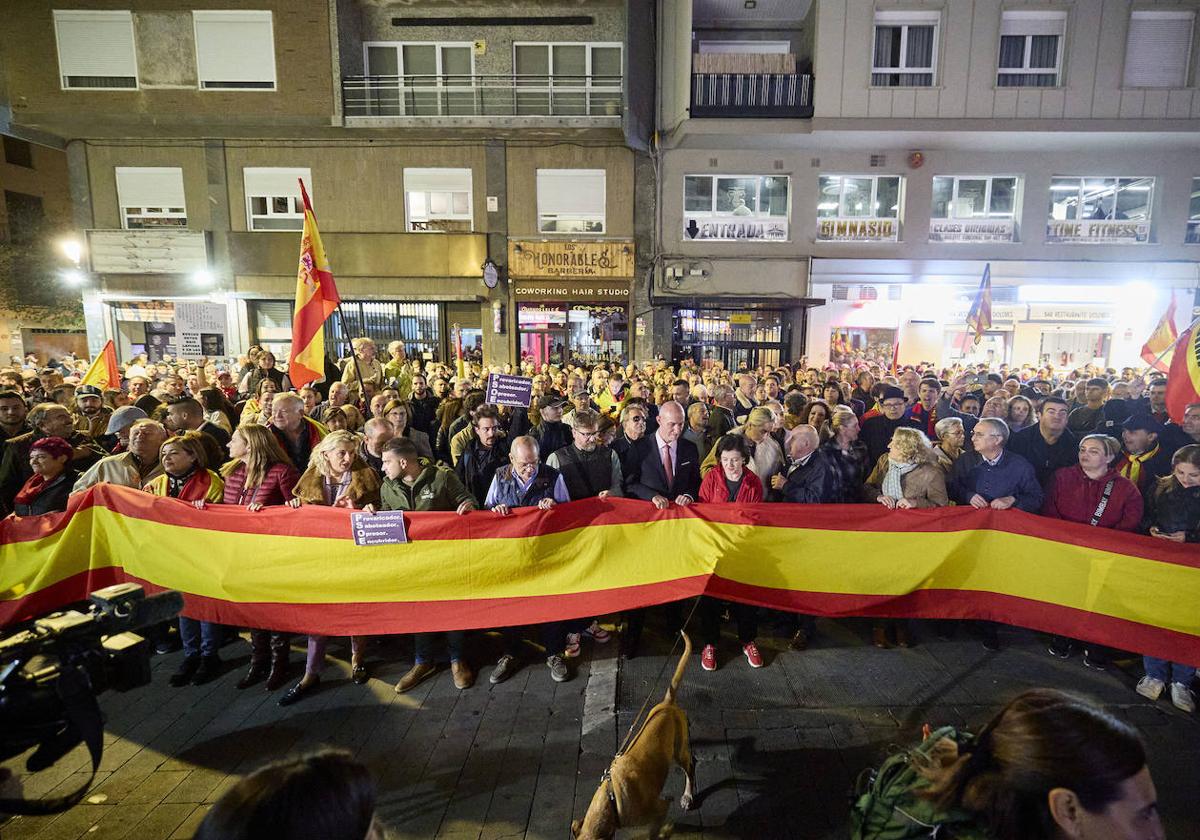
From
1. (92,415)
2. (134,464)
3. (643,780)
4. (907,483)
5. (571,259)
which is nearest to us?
(643,780)

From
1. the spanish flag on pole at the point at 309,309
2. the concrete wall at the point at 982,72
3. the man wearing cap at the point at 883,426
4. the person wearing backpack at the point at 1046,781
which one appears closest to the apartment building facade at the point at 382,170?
the concrete wall at the point at 982,72

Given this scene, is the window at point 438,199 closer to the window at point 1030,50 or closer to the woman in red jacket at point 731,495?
the woman in red jacket at point 731,495

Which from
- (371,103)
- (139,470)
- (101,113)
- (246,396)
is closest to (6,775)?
(139,470)

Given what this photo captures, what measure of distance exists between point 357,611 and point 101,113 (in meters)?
20.8

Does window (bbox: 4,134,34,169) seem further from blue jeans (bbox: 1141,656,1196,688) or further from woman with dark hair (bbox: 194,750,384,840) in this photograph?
blue jeans (bbox: 1141,656,1196,688)

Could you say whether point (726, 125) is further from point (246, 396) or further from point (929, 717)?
point (929, 717)

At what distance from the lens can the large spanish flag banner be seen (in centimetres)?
435

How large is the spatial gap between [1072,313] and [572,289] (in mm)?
15904

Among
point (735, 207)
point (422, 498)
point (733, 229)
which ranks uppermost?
point (735, 207)

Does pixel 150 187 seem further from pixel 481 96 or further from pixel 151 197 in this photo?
pixel 481 96

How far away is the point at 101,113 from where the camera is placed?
16.7 meters

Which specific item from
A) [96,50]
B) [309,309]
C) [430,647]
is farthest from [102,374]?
[96,50]

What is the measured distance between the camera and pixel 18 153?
97.5 feet

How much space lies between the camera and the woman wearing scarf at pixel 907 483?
15.6 ft
